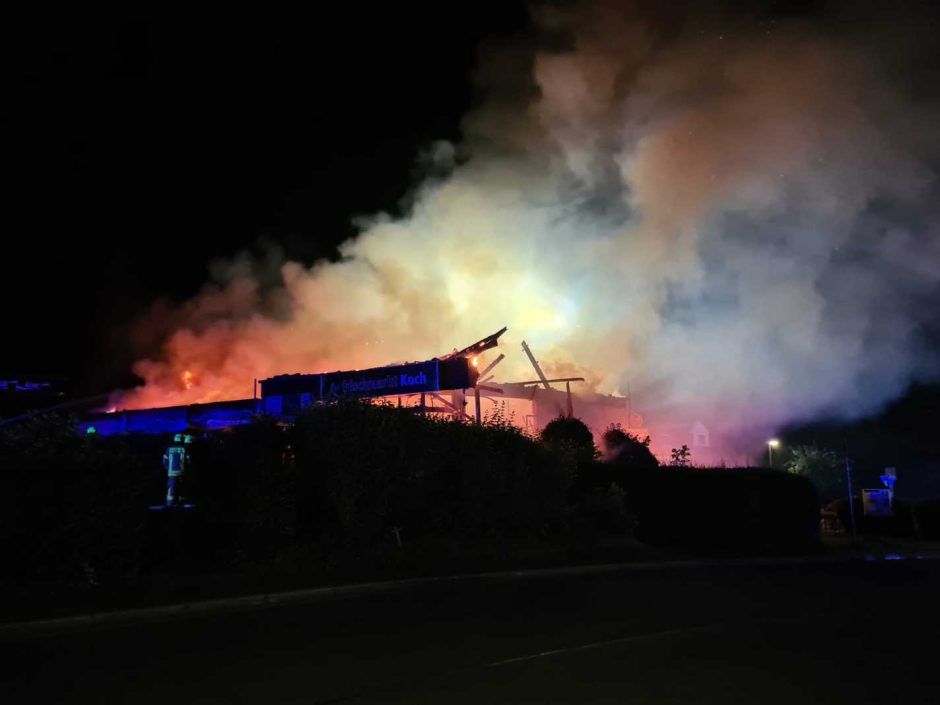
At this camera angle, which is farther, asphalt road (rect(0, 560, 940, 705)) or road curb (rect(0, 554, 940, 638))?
road curb (rect(0, 554, 940, 638))

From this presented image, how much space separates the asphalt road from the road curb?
0.27 metres

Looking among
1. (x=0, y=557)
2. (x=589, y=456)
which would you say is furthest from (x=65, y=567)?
(x=589, y=456)

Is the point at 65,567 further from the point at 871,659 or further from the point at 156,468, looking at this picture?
the point at 871,659

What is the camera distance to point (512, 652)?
705 cm

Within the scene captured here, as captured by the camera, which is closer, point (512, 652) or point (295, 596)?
point (512, 652)

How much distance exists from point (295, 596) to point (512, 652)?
5109 millimetres

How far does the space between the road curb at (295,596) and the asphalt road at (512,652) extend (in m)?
0.27

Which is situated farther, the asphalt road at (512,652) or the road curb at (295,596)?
the road curb at (295,596)

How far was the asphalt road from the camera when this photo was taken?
5719 mm

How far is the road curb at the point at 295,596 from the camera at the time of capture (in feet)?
28.9

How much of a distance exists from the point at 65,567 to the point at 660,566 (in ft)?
37.9

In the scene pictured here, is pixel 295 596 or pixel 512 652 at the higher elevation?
pixel 295 596

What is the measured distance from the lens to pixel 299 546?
13.2 m

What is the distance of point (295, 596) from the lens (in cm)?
1110
